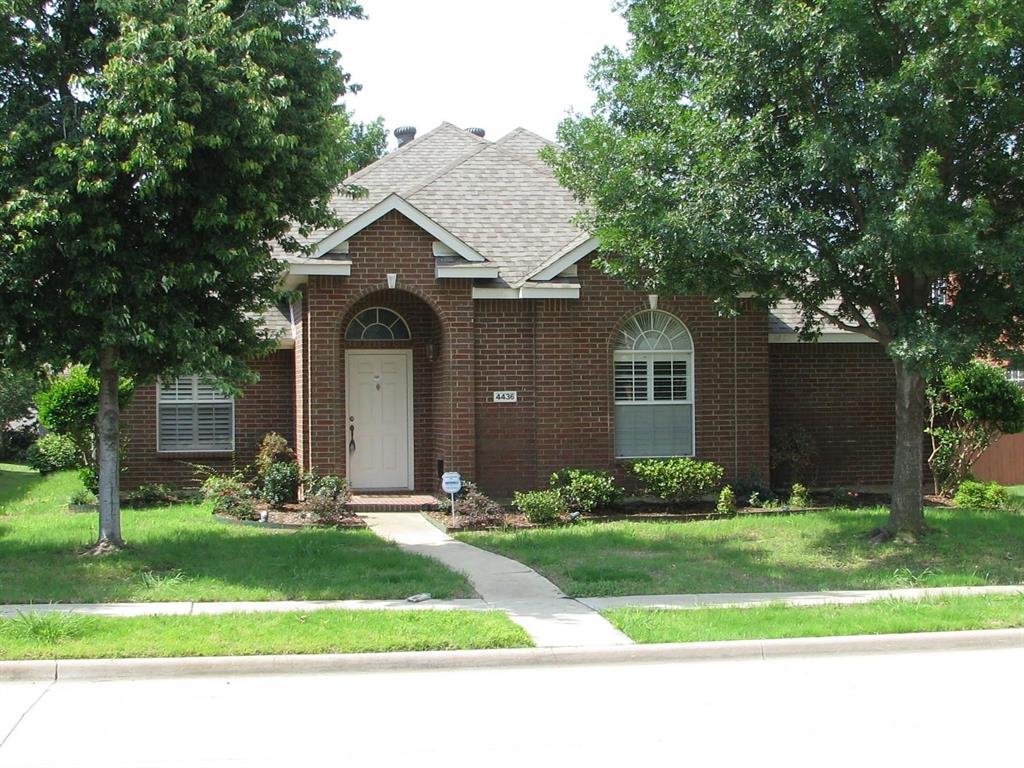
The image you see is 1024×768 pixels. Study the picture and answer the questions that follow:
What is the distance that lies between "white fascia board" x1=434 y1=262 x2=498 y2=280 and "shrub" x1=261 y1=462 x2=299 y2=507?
364 cm

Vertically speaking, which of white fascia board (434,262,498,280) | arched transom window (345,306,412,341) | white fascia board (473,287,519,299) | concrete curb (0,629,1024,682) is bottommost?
concrete curb (0,629,1024,682)

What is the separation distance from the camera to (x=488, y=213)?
18500 mm

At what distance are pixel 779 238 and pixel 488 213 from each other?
24.9 ft

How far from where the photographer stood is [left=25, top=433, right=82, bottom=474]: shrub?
2378cm

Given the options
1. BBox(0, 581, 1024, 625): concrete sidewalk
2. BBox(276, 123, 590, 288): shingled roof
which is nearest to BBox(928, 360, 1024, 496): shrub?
BBox(276, 123, 590, 288): shingled roof

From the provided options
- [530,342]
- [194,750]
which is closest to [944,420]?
[530,342]

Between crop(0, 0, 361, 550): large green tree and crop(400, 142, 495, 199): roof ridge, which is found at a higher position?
crop(400, 142, 495, 199): roof ridge

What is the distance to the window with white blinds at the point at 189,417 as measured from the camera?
17.6 meters

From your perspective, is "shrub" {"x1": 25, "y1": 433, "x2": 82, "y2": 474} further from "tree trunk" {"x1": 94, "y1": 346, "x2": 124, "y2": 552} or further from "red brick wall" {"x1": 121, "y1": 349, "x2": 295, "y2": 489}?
"tree trunk" {"x1": 94, "y1": 346, "x2": 124, "y2": 552}

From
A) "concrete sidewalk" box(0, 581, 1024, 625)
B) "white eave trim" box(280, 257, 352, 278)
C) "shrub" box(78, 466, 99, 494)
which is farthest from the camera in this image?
"shrub" box(78, 466, 99, 494)

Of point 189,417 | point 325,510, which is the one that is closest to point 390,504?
point 325,510

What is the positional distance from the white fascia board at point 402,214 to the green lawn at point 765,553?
4.44 m

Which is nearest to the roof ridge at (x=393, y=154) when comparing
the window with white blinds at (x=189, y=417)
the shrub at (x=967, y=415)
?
the window with white blinds at (x=189, y=417)

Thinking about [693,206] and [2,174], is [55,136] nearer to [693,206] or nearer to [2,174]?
[2,174]
